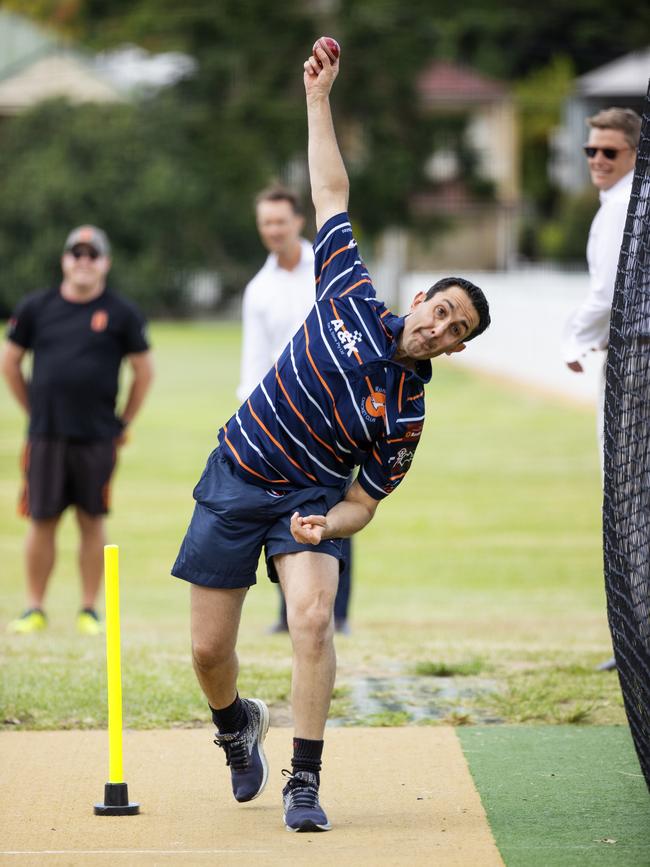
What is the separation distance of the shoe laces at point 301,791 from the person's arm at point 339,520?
72 centimetres

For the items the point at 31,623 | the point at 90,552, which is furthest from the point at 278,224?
the point at 31,623

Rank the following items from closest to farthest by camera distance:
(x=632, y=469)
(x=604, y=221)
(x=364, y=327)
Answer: (x=632, y=469)
(x=364, y=327)
(x=604, y=221)

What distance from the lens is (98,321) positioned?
880cm

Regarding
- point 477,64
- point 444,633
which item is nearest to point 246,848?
point 444,633

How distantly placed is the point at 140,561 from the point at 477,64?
4654cm

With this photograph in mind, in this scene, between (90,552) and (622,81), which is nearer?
(90,552)

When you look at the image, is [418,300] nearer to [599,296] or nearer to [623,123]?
[599,296]

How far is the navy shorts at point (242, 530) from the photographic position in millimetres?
4703

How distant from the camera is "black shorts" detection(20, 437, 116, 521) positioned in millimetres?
8805

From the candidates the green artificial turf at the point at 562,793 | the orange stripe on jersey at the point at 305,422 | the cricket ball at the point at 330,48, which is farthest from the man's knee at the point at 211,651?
the cricket ball at the point at 330,48

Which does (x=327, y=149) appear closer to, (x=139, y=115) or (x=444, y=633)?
(x=444, y=633)

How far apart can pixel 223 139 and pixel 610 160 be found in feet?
143

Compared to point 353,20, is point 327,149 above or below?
below

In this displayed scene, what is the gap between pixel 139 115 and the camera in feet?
158
